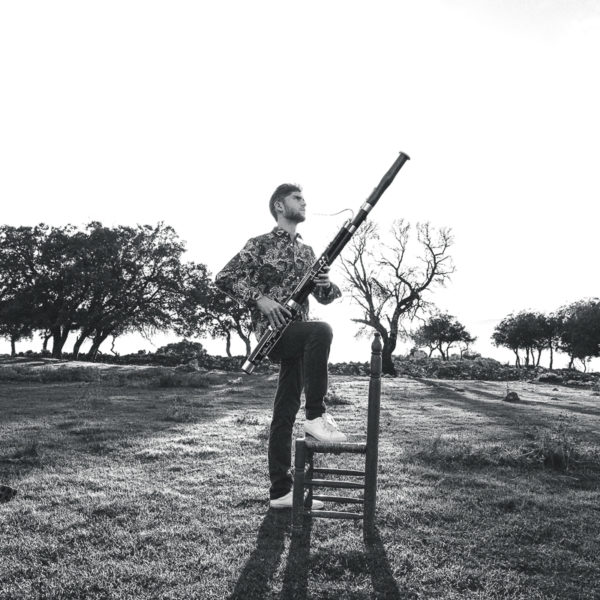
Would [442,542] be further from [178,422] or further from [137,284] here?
[137,284]

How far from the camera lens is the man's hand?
4.81 m

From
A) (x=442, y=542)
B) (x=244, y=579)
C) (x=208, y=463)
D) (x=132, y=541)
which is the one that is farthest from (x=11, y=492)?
(x=442, y=542)

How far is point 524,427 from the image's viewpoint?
35.7 ft

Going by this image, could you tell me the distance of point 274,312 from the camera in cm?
457

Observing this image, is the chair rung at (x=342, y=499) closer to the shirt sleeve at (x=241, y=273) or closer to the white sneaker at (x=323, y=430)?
the white sneaker at (x=323, y=430)

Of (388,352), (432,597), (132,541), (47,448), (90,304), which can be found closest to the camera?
(432,597)

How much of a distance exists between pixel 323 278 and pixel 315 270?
0.11 metres

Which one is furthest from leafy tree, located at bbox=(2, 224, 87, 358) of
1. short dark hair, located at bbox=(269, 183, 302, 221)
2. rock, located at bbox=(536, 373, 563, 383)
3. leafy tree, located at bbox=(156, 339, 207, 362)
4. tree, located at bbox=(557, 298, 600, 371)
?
tree, located at bbox=(557, 298, 600, 371)

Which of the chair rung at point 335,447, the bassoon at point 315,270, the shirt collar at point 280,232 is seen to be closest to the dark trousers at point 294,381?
the bassoon at point 315,270

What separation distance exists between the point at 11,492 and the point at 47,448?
2522mm

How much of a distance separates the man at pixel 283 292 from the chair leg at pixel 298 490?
325mm

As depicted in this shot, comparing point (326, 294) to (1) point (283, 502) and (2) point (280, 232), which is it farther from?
(1) point (283, 502)

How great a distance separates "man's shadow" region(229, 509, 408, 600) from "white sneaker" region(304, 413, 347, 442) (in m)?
0.87

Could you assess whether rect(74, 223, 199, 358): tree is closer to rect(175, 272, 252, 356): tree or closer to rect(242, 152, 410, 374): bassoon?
rect(175, 272, 252, 356): tree
